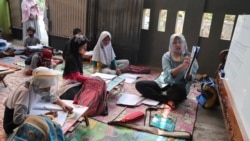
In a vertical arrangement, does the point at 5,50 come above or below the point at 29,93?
below

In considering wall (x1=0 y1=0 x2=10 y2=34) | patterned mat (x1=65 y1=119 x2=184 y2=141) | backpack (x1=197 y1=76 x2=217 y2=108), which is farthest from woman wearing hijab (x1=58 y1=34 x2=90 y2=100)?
wall (x1=0 y1=0 x2=10 y2=34)

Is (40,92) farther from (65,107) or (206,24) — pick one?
(206,24)

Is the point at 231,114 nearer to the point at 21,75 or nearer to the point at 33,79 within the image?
the point at 33,79

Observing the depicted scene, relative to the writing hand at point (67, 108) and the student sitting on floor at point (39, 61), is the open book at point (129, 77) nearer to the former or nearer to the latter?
→ the student sitting on floor at point (39, 61)

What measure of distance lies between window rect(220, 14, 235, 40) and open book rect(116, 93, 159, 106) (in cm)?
177

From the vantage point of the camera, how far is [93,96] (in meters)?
2.23

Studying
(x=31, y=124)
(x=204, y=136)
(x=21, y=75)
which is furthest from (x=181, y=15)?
(x=31, y=124)

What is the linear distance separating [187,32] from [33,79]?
9.38ft

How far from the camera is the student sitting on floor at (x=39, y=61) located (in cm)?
311

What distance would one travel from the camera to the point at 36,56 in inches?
128

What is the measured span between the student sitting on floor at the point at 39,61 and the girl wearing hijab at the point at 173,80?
1.34m

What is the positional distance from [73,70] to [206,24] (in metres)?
2.38

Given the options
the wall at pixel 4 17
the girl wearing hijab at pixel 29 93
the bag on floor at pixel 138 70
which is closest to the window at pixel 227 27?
the bag on floor at pixel 138 70

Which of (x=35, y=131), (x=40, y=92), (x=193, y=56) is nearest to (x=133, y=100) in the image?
(x=193, y=56)
